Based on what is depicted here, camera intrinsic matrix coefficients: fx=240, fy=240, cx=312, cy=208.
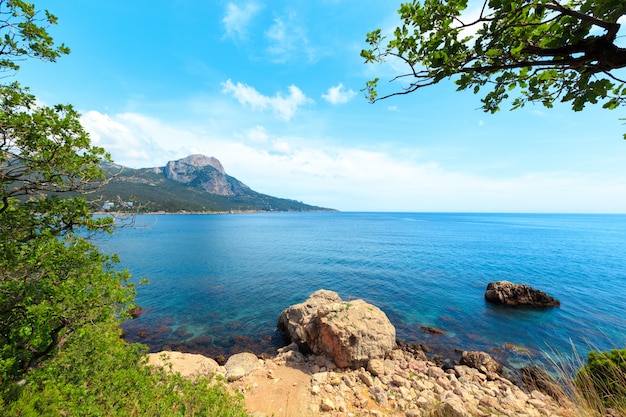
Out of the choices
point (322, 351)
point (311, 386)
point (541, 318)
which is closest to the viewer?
point (311, 386)

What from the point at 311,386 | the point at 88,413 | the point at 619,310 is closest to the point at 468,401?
the point at 311,386

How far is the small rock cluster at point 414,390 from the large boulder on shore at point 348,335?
1.87 feet

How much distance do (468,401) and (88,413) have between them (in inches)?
648

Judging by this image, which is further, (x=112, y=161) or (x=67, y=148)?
(x=112, y=161)

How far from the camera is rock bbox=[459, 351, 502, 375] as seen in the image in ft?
55.2

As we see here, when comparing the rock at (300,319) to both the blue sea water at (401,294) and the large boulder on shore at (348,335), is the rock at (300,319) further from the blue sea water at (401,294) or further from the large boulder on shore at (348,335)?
the blue sea water at (401,294)

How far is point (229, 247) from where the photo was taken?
2714 inches

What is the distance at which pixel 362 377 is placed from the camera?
14.6 meters

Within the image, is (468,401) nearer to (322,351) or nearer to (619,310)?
(322,351)

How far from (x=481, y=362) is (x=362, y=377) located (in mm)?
9576

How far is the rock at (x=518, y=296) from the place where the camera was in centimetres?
2894

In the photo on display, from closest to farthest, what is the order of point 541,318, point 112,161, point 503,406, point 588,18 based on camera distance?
point 588,18
point 112,161
point 503,406
point 541,318

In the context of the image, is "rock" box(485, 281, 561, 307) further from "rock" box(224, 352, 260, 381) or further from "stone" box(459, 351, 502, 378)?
"rock" box(224, 352, 260, 381)

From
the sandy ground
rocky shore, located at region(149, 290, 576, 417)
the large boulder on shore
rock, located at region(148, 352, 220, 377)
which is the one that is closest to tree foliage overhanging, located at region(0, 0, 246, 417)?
the sandy ground
